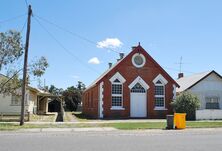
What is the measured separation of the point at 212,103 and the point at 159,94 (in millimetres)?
7134

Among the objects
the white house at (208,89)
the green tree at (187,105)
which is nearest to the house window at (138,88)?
the green tree at (187,105)

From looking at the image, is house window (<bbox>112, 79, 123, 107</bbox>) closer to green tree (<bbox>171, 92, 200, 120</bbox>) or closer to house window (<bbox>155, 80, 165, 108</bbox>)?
house window (<bbox>155, 80, 165, 108</bbox>)

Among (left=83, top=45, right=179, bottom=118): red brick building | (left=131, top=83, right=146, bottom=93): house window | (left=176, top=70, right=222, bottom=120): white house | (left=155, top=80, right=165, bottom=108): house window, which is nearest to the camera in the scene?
(left=83, top=45, right=179, bottom=118): red brick building

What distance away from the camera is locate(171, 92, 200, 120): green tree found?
3171 cm

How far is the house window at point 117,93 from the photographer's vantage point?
33750 millimetres

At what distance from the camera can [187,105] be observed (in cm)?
3180

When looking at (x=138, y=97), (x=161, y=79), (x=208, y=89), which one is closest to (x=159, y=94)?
(x=161, y=79)

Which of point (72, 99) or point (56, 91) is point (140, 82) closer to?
point (72, 99)

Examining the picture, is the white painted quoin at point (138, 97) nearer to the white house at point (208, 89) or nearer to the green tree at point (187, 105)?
the green tree at point (187, 105)

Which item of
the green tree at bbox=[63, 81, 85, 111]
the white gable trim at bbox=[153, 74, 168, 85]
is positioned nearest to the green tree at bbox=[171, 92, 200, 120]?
the white gable trim at bbox=[153, 74, 168, 85]

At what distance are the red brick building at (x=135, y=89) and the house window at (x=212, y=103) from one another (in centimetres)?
514

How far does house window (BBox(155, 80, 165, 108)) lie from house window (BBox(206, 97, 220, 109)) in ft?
19.9

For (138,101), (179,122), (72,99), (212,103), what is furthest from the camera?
(72,99)

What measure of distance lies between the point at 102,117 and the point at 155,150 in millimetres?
21860
